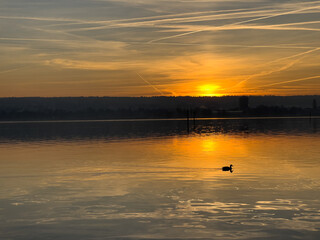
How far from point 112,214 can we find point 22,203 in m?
5.24

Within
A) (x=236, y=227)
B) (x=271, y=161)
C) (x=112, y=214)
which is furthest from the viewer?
(x=271, y=161)

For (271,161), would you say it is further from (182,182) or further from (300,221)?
(300,221)

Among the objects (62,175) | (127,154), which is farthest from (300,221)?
(127,154)

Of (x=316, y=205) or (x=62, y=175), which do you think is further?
(x=62, y=175)

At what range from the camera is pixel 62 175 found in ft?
108

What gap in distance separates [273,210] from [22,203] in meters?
11.6

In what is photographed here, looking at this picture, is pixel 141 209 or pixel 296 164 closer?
pixel 141 209

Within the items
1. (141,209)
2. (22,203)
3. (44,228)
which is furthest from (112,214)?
(22,203)

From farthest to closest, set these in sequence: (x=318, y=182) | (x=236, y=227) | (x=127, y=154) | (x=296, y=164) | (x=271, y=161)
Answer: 1. (x=127, y=154)
2. (x=271, y=161)
3. (x=296, y=164)
4. (x=318, y=182)
5. (x=236, y=227)

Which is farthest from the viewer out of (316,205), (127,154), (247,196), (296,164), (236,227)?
(127,154)

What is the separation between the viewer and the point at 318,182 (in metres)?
28.5

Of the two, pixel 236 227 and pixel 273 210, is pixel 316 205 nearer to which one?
pixel 273 210

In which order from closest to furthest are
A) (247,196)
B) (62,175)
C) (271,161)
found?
(247,196)
(62,175)
(271,161)

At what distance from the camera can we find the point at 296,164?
3772cm
